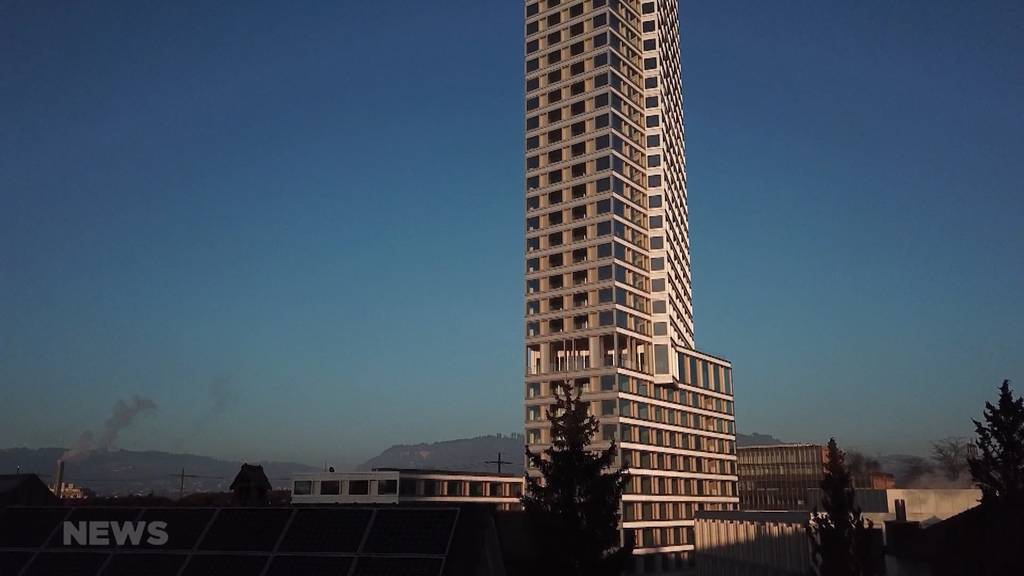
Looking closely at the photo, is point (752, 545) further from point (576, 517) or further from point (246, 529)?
point (246, 529)

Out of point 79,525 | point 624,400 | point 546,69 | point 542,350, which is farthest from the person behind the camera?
point 546,69

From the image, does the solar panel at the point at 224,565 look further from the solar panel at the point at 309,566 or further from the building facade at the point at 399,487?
the building facade at the point at 399,487

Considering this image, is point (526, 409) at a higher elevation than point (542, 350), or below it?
below

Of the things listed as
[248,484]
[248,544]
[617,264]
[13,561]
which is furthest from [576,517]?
[617,264]

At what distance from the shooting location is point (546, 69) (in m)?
136

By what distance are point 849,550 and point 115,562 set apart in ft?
94.8

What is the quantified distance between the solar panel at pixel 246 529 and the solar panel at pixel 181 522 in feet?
1.32

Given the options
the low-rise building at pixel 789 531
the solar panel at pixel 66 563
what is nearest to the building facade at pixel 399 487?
the low-rise building at pixel 789 531

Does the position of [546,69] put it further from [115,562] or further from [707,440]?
[115,562]

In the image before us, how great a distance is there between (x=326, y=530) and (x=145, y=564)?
527 centimetres

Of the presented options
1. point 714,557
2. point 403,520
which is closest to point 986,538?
point 403,520

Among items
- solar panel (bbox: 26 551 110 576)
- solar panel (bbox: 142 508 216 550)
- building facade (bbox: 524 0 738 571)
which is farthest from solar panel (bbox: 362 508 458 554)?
building facade (bbox: 524 0 738 571)

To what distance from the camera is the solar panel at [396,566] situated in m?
20.8

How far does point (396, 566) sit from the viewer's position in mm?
21188
